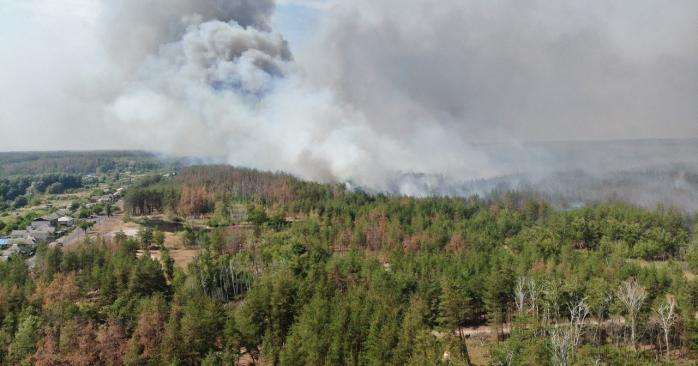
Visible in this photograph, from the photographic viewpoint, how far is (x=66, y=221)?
59375 mm

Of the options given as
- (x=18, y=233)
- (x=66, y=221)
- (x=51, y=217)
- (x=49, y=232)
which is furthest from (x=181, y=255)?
(x=51, y=217)

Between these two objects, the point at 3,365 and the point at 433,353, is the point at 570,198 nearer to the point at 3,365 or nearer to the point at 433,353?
the point at 433,353

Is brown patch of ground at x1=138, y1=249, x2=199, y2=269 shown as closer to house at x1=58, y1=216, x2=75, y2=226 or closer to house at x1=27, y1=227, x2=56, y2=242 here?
house at x1=27, y1=227, x2=56, y2=242

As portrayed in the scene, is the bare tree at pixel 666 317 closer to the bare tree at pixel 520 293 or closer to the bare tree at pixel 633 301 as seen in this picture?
the bare tree at pixel 633 301

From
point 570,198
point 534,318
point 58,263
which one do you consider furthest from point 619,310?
point 570,198

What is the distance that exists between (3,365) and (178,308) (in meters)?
7.01

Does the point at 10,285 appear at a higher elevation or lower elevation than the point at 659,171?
lower

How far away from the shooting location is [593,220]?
48.9m

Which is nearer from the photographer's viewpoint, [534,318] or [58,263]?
[534,318]

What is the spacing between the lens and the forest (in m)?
17.8

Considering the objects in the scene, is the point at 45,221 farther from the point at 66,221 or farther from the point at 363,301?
the point at 363,301

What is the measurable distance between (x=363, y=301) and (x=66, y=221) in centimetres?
Answer: 5391

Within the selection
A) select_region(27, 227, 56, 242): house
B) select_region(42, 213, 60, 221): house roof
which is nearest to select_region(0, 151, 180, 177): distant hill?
select_region(42, 213, 60, 221): house roof

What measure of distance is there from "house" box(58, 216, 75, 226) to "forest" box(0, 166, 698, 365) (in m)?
24.3
